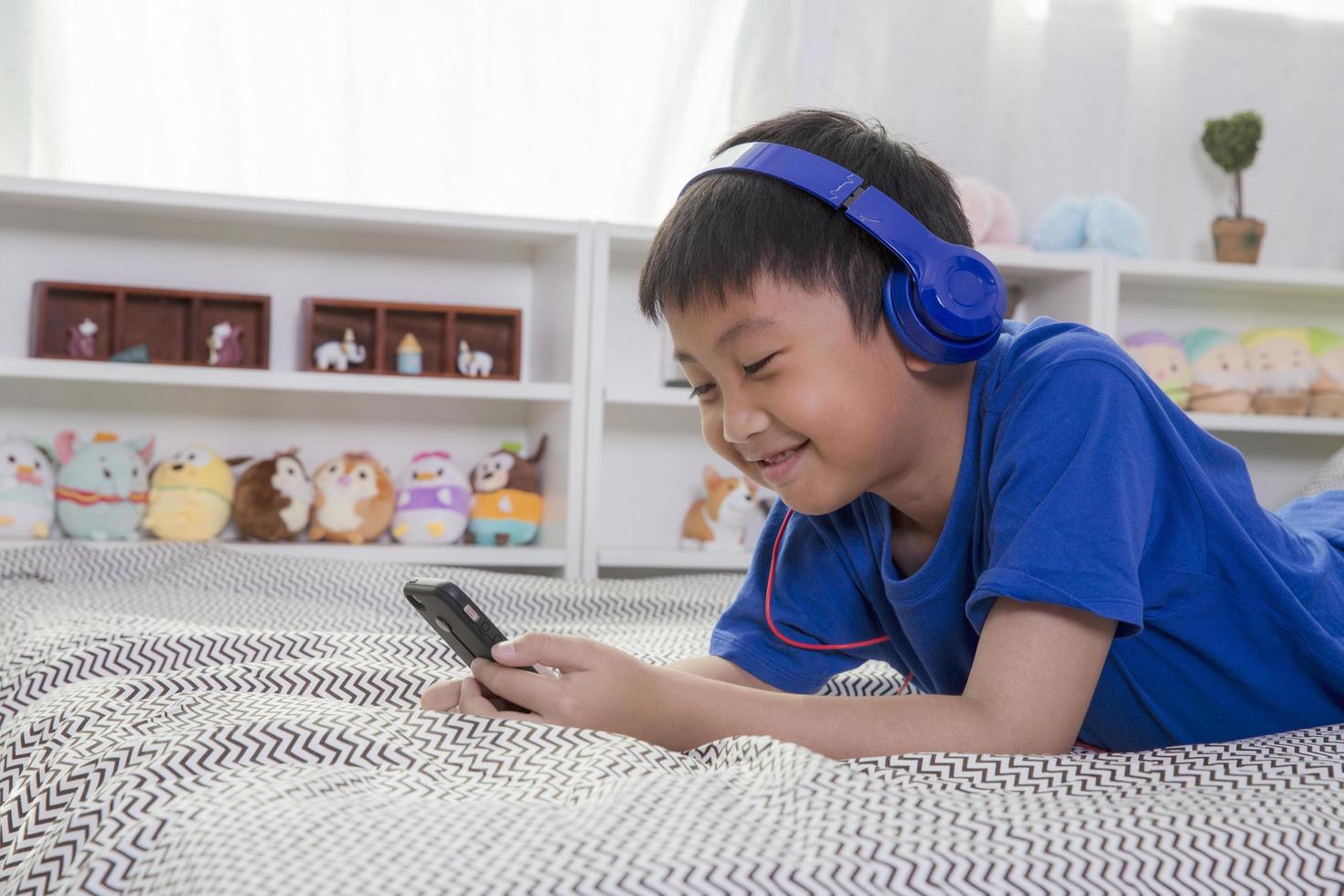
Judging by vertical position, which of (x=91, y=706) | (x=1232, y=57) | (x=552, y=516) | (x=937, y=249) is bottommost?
(x=552, y=516)

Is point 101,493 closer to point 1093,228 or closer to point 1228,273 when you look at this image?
point 1093,228

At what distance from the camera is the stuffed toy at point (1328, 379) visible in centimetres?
227

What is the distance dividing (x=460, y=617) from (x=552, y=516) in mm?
1472

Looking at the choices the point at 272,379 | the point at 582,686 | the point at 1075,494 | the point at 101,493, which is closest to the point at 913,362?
the point at 1075,494

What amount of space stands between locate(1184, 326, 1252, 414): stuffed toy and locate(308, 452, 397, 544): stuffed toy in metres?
1.47

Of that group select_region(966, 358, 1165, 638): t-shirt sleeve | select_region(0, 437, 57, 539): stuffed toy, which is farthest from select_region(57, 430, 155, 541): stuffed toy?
select_region(966, 358, 1165, 638): t-shirt sleeve

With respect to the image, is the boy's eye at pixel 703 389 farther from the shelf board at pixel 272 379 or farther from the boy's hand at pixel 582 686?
the shelf board at pixel 272 379

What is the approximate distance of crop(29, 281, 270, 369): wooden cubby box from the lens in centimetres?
207

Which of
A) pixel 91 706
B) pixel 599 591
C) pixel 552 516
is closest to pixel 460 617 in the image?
pixel 91 706

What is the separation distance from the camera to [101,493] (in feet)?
6.59

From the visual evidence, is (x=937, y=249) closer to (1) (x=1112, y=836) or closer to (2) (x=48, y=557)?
(1) (x=1112, y=836)

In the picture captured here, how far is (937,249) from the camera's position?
29.8 inches

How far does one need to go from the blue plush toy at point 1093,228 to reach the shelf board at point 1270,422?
33cm

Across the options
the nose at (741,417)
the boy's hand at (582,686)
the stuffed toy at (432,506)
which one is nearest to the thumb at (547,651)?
the boy's hand at (582,686)
